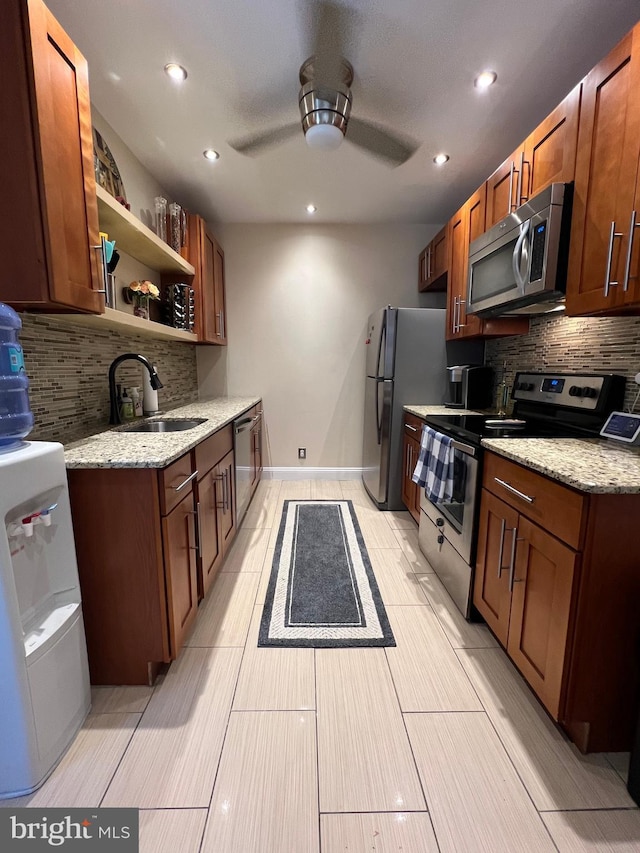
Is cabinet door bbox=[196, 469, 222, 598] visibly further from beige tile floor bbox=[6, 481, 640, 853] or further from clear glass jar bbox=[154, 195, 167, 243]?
clear glass jar bbox=[154, 195, 167, 243]

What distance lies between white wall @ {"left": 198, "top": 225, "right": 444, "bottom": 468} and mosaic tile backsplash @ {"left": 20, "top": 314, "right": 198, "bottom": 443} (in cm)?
134

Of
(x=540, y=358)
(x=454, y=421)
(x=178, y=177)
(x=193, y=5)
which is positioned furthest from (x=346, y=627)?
(x=178, y=177)

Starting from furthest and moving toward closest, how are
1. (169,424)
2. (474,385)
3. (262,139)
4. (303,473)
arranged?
(303,473), (474,385), (169,424), (262,139)

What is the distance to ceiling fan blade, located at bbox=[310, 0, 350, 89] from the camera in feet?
4.49

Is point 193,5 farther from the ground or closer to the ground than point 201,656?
farther from the ground

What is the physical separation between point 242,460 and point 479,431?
1.66 meters

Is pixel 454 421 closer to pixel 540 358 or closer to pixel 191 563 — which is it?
pixel 540 358

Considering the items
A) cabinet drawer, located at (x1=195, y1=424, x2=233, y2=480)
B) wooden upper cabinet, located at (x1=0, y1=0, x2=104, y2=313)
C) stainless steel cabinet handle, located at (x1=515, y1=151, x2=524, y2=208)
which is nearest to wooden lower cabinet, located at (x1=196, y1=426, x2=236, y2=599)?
cabinet drawer, located at (x1=195, y1=424, x2=233, y2=480)

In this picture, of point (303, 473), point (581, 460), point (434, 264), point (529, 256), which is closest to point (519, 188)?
point (529, 256)

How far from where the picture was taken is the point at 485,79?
1.67m

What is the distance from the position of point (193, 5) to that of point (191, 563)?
2197 millimetres

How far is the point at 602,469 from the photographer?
1146 millimetres

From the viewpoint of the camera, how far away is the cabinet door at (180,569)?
1361 mm

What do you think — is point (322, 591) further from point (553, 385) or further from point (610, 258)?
point (610, 258)
